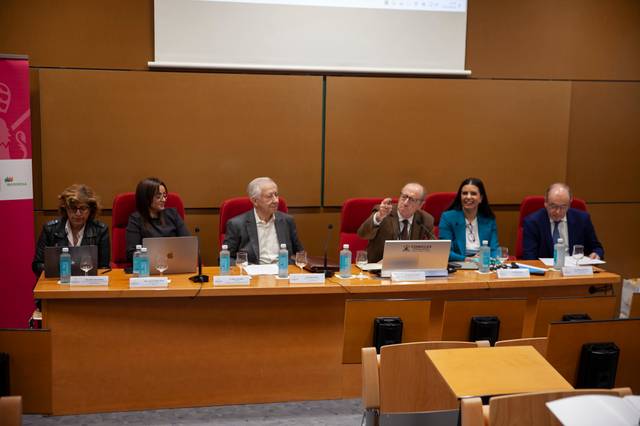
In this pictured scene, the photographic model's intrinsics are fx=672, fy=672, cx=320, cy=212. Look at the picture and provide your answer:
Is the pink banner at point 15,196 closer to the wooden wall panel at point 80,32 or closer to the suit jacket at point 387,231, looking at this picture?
the wooden wall panel at point 80,32

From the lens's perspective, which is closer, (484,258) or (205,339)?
(205,339)

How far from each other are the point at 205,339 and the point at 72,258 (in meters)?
0.85

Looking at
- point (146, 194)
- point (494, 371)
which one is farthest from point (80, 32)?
point (494, 371)

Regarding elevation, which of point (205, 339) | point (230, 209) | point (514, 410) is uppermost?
point (230, 209)

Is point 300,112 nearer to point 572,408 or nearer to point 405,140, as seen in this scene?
point 405,140

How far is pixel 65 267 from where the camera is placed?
143 inches

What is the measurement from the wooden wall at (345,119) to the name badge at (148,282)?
1.60 meters

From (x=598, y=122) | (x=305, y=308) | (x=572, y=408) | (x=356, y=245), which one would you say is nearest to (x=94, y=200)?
(x=305, y=308)

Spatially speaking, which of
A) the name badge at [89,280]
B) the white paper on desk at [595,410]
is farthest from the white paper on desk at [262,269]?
the white paper on desk at [595,410]

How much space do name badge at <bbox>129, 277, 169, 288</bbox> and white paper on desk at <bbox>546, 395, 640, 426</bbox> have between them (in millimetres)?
2305

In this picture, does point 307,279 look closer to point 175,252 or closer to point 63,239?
point 175,252

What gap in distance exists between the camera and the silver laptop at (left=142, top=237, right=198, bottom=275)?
3.75 meters

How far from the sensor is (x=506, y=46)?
220 inches

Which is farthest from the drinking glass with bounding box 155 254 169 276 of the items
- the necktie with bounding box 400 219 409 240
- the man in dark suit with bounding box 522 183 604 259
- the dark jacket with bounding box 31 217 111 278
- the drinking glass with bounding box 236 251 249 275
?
the man in dark suit with bounding box 522 183 604 259
